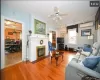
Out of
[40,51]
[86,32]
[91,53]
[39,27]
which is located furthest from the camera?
[86,32]

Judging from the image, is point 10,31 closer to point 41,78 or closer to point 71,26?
point 71,26

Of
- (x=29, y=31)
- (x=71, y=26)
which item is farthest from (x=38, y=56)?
(x=71, y=26)

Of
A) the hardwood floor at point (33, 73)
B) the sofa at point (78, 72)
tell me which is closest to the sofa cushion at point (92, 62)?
the sofa at point (78, 72)

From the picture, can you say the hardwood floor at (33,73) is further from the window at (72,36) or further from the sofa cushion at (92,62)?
the window at (72,36)

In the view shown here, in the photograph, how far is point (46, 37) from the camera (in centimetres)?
565

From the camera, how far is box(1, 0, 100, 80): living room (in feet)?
9.07

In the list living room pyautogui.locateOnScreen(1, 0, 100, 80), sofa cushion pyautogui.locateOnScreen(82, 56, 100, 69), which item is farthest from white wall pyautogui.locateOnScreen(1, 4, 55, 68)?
sofa cushion pyautogui.locateOnScreen(82, 56, 100, 69)

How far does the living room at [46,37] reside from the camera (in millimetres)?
2765

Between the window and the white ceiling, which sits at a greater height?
the white ceiling

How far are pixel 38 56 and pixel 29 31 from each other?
5.20 ft

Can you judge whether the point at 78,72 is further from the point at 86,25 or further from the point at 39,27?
the point at 86,25

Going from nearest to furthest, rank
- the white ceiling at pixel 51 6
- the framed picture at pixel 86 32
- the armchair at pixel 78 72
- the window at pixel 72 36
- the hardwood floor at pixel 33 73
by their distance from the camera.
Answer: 1. the armchair at pixel 78 72
2. the hardwood floor at pixel 33 73
3. the white ceiling at pixel 51 6
4. the framed picture at pixel 86 32
5. the window at pixel 72 36

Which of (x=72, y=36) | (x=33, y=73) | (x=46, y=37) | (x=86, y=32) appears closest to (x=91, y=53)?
(x=33, y=73)

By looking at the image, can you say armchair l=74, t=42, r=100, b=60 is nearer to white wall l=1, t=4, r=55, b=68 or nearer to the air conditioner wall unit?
white wall l=1, t=4, r=55, b=68
